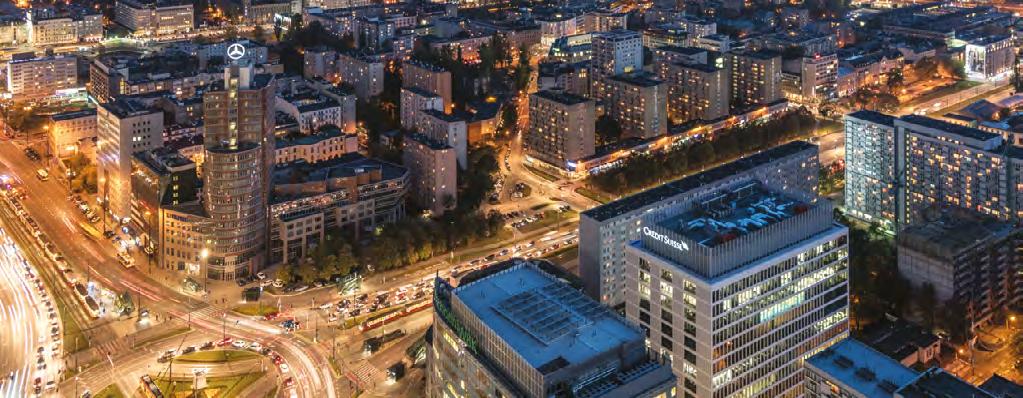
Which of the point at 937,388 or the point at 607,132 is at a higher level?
the point at 607,132

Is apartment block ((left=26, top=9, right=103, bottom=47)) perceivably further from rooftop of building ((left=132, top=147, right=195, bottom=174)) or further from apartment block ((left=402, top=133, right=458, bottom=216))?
apartment block ((left=402, top=133, right=458, bottom=216))

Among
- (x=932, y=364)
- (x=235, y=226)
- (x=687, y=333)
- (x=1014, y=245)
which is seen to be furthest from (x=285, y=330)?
(x=1014, y=245)

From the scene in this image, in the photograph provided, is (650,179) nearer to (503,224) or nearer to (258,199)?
(503,224)

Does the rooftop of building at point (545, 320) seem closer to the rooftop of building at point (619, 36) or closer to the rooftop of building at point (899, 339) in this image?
the rooftop of building at point (899, 339)

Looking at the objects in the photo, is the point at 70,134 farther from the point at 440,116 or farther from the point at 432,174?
the point at 432,174

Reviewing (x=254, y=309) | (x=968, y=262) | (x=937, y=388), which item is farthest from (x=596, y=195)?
(x=937, y=388)

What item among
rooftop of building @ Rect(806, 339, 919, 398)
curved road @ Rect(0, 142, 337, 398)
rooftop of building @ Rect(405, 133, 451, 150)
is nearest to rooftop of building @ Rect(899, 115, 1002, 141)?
rooftop of building @ Rect(806, 339, 919, 398)
